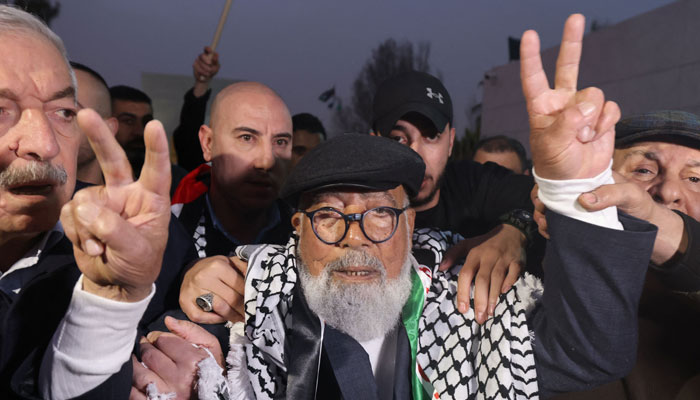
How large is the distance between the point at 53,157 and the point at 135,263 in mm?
516

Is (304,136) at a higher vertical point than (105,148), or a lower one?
lower

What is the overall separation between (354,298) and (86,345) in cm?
88

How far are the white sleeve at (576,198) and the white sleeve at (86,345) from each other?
1120 mm

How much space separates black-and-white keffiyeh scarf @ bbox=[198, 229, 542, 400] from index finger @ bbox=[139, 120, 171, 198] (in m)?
0.69

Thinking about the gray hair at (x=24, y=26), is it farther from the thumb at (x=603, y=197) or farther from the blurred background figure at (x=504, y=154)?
the blurred background figure at (x=504, y=154)

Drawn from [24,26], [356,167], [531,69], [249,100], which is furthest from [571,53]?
[249,100]

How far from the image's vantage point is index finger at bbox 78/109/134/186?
3.90ft

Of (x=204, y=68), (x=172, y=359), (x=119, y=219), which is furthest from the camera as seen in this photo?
(x=204, y=68)

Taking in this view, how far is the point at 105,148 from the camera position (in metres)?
1.23

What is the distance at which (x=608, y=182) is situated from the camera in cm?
146

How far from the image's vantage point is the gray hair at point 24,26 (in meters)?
1.54

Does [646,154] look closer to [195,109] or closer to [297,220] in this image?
[297,220]

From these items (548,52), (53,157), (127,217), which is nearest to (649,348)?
(127,217)

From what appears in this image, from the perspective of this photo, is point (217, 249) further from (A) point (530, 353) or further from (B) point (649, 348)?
(B) point (649, 348)
